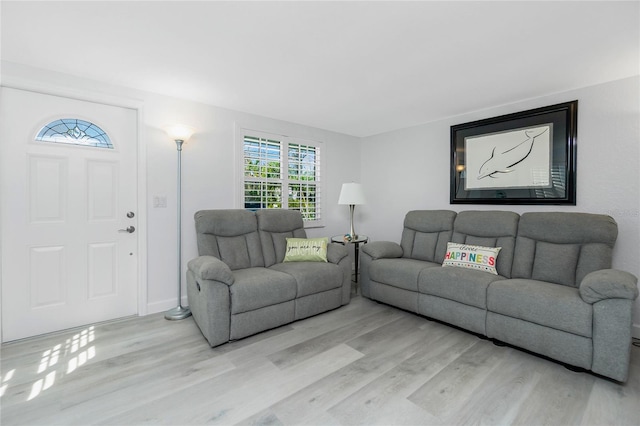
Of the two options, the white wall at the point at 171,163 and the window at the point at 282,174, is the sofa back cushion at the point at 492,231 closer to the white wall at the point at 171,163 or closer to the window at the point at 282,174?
the window at the point at 282,174

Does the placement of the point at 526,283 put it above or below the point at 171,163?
below

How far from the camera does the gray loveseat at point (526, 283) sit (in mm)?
1879

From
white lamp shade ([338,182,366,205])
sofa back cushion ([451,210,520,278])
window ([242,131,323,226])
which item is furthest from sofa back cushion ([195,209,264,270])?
sofa back cushion ([451,210,520,278])

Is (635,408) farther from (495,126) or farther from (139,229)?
(139,229)

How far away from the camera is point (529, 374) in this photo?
1.95 meters

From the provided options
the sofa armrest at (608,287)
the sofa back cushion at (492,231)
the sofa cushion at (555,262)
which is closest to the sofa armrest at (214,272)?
the sofa back cushion at (492,231)

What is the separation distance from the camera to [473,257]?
2.84 metres

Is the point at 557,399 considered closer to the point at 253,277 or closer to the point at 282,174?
the point at 253,277

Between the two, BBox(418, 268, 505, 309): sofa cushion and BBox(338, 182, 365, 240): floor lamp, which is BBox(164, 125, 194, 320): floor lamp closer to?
BBox(338, 182, 365, 240): floor lamp

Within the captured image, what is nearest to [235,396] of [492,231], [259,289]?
[259,289]

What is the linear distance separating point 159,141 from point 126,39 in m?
1.13

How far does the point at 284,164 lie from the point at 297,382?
2703mm

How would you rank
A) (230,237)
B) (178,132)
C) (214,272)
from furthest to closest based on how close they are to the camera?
1. (230,237)
2. (178,132)
3. (214,272)

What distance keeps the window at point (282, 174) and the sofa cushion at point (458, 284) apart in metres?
1.91
